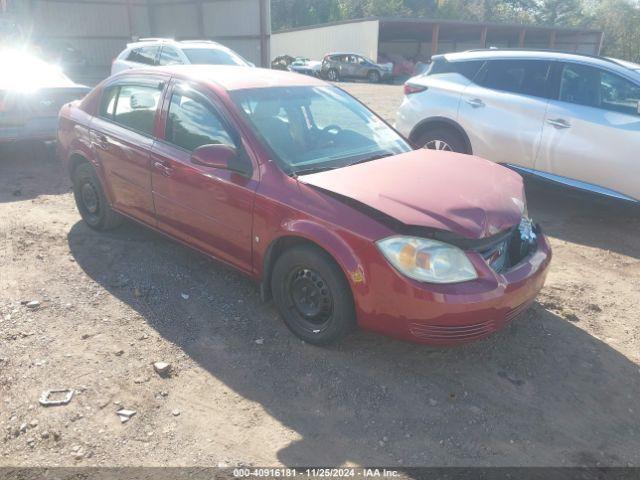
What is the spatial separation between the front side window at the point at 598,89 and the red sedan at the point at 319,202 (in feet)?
7.89

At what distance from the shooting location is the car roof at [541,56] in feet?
17.8

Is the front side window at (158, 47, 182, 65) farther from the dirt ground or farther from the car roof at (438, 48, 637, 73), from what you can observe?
the dirt ground

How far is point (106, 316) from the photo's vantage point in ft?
12.2

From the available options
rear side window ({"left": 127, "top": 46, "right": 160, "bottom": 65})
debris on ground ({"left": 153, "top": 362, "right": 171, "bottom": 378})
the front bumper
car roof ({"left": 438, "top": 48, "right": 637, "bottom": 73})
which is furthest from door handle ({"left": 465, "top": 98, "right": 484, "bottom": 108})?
rear side window ({"left": 127, "top": 46, "right": 160, "bottom": 65})

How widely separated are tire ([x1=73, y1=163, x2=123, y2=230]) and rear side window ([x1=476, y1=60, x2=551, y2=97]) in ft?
14.8

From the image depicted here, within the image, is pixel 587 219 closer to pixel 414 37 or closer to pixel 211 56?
pixel 211 56

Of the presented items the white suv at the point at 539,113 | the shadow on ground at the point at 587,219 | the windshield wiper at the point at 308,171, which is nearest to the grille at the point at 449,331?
the windshield wiper at the point at 308,171

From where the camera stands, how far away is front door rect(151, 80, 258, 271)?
3.49m

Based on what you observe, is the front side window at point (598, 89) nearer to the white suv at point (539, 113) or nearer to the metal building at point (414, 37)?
the white suv at point (539, 113)

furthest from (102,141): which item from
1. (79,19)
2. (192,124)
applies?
(79,19)

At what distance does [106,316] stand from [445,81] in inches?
196

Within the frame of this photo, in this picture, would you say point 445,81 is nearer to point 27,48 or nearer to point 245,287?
point 245,287

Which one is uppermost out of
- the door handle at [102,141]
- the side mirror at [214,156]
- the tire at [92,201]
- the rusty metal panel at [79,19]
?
the rusty metal panel at [79,19]

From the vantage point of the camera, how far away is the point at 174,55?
10758 mm
